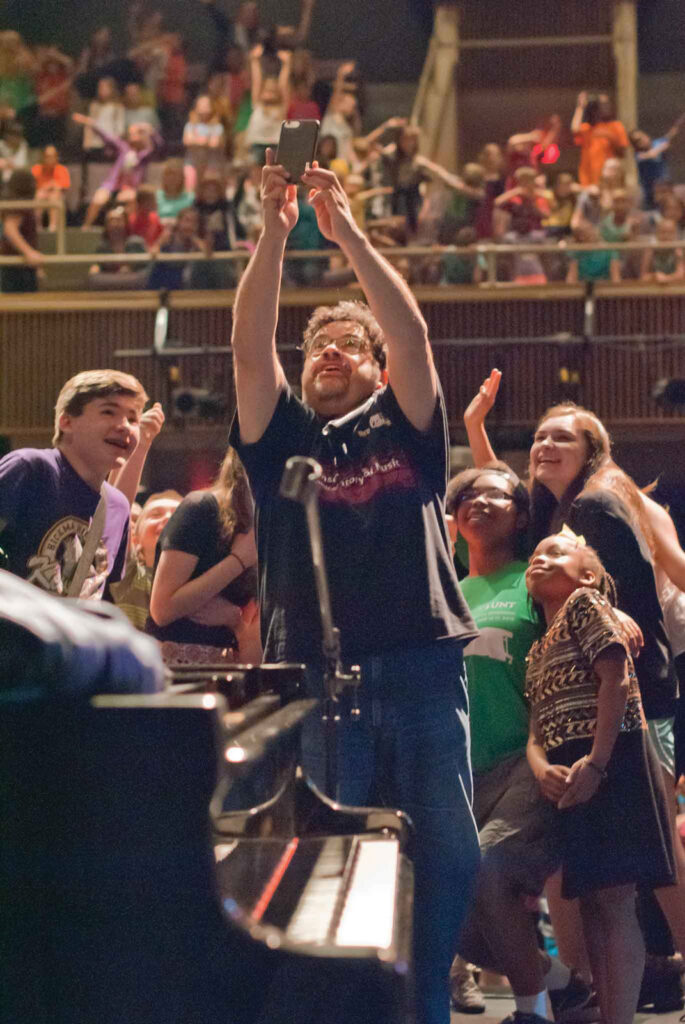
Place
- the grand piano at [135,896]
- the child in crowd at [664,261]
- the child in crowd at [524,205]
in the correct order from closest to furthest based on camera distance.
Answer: the grand piano at [135,896] → the child in crowd at [664,261] → the child in crowd at [524,205]

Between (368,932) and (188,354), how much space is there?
28.9 feet

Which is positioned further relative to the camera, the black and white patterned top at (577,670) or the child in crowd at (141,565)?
the child in crowd at (141,565)

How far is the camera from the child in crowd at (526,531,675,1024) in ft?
9.86

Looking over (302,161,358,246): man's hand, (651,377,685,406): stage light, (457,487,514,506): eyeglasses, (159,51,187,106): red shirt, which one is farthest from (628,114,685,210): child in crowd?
(302,161,358,246): man's hand

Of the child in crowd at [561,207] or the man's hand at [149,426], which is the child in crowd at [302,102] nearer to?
the child in crowd at [561,207]

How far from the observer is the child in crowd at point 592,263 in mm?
10086

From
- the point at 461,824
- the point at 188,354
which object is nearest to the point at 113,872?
the point at 461,824

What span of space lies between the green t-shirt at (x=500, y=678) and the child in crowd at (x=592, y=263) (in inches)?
277

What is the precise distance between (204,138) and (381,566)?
9608mm

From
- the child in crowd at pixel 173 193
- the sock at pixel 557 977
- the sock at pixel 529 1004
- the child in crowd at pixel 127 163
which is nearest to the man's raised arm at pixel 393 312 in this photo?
the sock at pixel 529 1004

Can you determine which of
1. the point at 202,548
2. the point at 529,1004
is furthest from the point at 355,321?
the point at 529,1004

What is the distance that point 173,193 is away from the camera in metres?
10.8

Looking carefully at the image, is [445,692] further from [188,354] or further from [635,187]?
[635,187]

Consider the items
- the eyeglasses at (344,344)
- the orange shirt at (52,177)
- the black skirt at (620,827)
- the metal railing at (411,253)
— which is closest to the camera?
the eyeglasses at (344,344)
